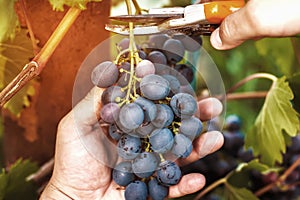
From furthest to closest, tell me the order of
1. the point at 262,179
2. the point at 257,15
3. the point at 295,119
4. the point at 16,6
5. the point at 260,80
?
1. the point at 260,80
2. the point at 262,179
3. the point at 295,119
4. the point at 16,6
5. the point at 257,15

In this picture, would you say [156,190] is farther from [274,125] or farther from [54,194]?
[274,125]

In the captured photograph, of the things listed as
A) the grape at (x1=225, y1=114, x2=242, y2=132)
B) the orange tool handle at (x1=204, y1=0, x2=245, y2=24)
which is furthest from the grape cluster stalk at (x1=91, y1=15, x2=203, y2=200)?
the grape at (x1=225, y1=114, x2=242, y2=132)

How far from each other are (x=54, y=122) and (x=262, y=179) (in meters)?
0.52

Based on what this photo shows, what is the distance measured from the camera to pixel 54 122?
0.94 meters

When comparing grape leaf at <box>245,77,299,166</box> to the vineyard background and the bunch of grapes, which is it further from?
the bunch of grapes

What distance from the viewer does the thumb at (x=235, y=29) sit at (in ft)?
2.13

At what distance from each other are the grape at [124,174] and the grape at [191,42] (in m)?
0.23

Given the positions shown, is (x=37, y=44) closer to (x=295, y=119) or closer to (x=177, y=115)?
(x=177, y=115)

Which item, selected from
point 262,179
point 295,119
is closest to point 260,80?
point 262,179

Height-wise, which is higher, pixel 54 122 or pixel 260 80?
pixel 54 122

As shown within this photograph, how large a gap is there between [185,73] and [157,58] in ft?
0.28

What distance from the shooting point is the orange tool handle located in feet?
2.26

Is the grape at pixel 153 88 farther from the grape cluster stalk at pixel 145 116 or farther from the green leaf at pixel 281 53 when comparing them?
the green leaf at pixel 281 53

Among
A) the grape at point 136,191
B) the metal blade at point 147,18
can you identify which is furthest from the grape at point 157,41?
the grape at point 136,191
